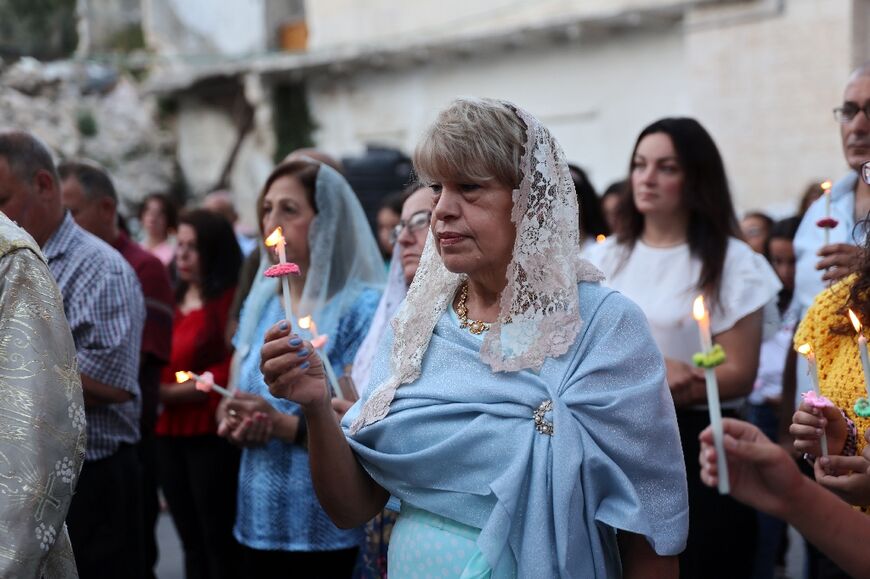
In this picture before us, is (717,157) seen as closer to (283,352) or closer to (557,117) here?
(283,352)

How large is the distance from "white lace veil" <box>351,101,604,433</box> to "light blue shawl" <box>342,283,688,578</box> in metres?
0.04

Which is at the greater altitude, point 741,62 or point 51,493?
point 741,62

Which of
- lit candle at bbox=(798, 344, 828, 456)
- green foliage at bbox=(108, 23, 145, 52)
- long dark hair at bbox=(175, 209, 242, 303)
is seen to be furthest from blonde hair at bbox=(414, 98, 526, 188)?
green foliage at bbox=(108, 23, 145, 52)

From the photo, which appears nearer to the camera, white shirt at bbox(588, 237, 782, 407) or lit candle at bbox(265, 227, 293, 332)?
lit candle at bbox(265, 227, 293, 332)

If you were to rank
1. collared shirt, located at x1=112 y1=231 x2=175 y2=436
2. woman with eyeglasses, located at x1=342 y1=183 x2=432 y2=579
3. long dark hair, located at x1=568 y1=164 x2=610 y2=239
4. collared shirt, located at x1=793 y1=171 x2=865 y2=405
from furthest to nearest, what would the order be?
long dark hair, located at x1=568 y1=164 x2=610 y2=239
collared shirt, located at x1=112 y1=231 x2=175 y2=436
collared shirt, located at x1=793 y1=171 x2=865 y2=405
woman with eyeglasses, located at x1=342 y1=183 x2=432 y2=579

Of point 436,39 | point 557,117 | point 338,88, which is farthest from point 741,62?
point 338,88

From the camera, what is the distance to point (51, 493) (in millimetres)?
2686

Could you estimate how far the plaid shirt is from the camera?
4.48 meters

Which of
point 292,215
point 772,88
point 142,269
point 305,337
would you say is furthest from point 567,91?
point 305,337

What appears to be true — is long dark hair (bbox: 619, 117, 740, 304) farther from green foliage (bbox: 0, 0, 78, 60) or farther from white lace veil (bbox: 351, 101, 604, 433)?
green foliage (bbox: 0, 0, 78, 60)

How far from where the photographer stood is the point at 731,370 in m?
4.62

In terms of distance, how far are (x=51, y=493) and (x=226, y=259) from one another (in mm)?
4072

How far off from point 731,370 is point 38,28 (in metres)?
18.9

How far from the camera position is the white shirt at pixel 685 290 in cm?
466
